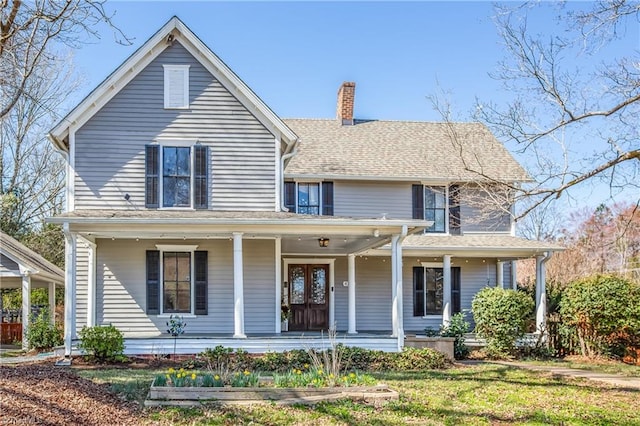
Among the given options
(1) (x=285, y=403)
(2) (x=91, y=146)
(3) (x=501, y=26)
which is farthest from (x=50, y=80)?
(1) (x=285, y=403)

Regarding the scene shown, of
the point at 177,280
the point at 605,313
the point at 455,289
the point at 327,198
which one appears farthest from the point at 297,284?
the point at 605,313

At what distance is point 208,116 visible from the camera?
1594 cm

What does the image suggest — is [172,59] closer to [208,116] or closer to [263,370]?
[208,116]

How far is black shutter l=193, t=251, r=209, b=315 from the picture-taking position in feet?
51.8

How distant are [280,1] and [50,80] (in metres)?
19.9

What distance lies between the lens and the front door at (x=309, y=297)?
1892 centimetres

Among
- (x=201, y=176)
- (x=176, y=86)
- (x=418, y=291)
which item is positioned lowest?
(x=418, y=291)

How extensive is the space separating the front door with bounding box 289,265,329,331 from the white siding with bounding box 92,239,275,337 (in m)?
3.09

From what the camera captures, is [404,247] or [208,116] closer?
[208,116]

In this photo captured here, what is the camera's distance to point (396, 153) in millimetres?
20859

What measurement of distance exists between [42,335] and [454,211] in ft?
40.9

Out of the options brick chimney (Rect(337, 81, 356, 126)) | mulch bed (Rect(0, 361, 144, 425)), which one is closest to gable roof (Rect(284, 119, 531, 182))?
brick chimney (Rect(337, 81, 356, 126))

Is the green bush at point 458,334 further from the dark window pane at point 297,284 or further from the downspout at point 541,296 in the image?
the dark window pane at point 297,284

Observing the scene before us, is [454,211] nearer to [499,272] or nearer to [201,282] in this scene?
[499,272]
